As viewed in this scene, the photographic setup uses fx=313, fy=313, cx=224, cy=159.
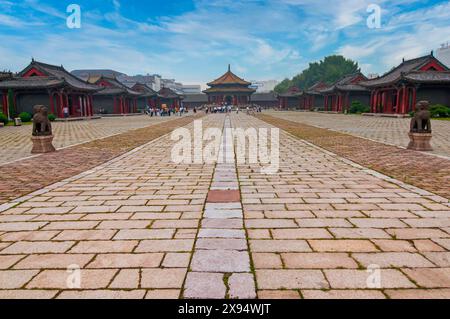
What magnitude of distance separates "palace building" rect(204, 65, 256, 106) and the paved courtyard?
194ft

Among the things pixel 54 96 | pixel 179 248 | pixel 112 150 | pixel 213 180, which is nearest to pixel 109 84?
pixel 54 96

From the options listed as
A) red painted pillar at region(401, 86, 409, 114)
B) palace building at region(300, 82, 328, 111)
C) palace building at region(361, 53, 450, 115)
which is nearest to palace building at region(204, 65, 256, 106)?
palace building at region(300, 82, 328, 111)

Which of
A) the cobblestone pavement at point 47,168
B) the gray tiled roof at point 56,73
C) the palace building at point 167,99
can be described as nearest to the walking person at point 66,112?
the gray tiled roof at point 56,73

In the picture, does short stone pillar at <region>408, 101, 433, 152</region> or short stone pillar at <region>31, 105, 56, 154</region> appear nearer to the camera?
short stone pillar at <region>408, 101, 433, 152</region>

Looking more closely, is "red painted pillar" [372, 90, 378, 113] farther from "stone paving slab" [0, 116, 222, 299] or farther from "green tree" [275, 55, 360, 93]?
"green tree" [275, 55, 360, 93]

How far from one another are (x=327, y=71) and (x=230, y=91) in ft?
105

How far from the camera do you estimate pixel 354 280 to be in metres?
2.41

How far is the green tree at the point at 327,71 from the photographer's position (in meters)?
77.3

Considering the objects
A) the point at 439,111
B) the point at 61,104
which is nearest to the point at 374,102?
the point at 439,111

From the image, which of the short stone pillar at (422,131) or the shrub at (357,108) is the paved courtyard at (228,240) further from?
the shrub at (357,108)

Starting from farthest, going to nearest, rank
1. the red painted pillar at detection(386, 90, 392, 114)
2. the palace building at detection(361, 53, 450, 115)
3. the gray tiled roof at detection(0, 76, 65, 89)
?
the red painted pillar at detection(386, 90, 392, 114) → the palace building at detection(361, 53, 450, 115) → the gray tiled roof at detection(0, 76, 65, 89)

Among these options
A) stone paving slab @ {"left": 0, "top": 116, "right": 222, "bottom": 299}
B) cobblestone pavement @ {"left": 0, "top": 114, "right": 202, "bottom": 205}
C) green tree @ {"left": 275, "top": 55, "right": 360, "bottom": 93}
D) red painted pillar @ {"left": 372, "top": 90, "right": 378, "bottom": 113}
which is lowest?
stone paving slab @ {"left": 0, "top": 116, "right": 222, "bottom": 299}

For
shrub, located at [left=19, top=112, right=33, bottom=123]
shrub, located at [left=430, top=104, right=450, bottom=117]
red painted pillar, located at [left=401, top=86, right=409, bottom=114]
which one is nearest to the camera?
shrub, located at [left=19, top=112, right=33, bottom=123]

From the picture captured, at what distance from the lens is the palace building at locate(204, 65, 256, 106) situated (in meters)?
63.2
